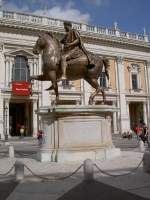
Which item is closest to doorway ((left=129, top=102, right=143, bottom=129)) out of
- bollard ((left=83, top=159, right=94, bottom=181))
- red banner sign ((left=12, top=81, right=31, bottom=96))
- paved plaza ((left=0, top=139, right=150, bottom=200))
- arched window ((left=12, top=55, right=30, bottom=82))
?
arched window ((left=12, top=55, right=30, bottom=82))

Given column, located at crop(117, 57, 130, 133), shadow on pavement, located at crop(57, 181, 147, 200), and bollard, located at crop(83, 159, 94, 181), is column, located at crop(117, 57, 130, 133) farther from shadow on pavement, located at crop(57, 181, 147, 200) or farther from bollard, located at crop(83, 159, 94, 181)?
shadow on pavement, located at crop(57, 181, 147, 200)

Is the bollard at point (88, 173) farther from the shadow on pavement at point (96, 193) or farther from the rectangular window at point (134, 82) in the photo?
the rectangular window at point (134, 82)

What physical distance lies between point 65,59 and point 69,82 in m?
26.9

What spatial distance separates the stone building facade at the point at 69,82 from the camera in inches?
1379

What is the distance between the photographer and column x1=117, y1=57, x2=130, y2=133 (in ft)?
135

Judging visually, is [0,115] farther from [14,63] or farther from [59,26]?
[59,26]

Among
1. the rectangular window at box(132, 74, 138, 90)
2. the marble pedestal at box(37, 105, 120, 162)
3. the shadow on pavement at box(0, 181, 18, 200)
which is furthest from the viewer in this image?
the rectangular window at box(132, 74, 138, 90)

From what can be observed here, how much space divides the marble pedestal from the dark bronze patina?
1231 mm

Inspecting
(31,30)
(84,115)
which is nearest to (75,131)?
(84,115)

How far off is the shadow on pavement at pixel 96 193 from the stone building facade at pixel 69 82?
1057 inches

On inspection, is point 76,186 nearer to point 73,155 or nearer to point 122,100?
point 73,155

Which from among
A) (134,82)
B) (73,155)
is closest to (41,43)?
(73,155)

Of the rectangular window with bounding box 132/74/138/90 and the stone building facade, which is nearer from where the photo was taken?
the stone building facade

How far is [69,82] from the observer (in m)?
39.0
